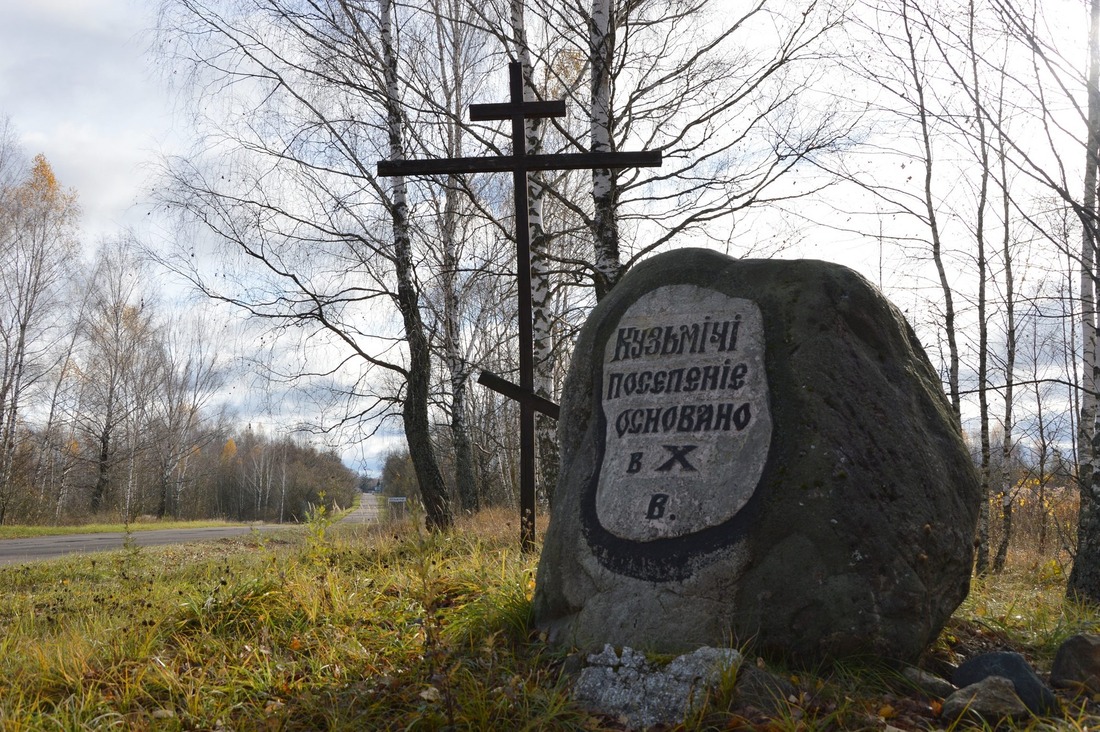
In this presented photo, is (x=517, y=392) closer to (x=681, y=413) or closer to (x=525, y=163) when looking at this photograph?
(x=525, y=163)

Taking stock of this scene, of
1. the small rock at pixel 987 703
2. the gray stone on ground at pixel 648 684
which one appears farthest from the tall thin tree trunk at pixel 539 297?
the small rock at pixel 987 703

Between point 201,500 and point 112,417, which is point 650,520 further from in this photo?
point 201,500

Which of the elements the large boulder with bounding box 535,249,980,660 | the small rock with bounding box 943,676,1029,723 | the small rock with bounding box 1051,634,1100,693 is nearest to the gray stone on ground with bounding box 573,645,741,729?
the large boulder with bounding box 535,249,980,660

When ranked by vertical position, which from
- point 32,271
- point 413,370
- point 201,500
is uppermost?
point 32,271

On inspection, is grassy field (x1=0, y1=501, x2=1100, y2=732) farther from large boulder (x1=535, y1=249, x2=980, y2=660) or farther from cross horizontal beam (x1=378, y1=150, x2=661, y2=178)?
cross horizontal beam (x1=378, y1=150, x2=661, y2=178)

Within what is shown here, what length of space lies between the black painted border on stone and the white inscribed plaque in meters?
0.03

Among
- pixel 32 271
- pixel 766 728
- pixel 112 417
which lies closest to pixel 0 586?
pixel 766 728

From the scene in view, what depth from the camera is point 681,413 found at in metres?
3.98

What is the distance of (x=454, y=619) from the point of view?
4336 mm

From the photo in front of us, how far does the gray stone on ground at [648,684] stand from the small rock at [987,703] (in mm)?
869

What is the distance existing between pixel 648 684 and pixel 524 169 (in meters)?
4.13

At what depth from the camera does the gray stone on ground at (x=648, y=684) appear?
3.09 metres

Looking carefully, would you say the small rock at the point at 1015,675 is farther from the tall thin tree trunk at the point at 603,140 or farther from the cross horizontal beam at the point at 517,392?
the tall thin tree trunk at the point at 603,140

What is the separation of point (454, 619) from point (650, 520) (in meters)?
1.38
